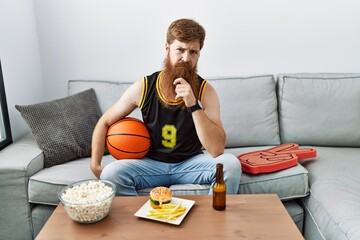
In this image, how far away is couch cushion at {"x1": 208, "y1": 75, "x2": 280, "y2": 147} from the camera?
241 centimetres

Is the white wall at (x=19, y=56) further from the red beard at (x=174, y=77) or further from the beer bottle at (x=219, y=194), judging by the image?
the beer bottle at (x=219, y=194)

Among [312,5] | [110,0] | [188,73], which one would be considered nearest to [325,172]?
[188,73]

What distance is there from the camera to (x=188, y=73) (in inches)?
72.3

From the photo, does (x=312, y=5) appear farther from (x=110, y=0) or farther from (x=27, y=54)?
(x=27, y=54)

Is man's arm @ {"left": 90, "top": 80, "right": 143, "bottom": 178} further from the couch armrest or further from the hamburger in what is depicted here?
the hamburger

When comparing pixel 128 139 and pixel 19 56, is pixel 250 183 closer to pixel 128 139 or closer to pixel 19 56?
pixel 128 139

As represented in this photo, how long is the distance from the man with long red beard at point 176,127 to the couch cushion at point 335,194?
43 cm

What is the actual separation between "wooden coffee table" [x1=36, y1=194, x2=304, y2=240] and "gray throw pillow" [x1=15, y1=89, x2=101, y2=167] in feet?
2.42

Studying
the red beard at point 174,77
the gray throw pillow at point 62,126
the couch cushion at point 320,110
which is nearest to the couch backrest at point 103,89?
the gray throw pillow at point 62,126

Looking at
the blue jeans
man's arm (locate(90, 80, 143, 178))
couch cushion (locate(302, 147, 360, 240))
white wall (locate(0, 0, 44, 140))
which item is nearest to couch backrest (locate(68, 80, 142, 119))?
white wall (locate(0, 0, 44, 140))

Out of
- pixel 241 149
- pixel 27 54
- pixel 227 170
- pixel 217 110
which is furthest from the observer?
pixel 27 54

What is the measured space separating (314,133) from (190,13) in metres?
1.29

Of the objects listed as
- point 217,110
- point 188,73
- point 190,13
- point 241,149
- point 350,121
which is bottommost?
point 241,149

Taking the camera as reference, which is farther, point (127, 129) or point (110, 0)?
point (110, 0)
